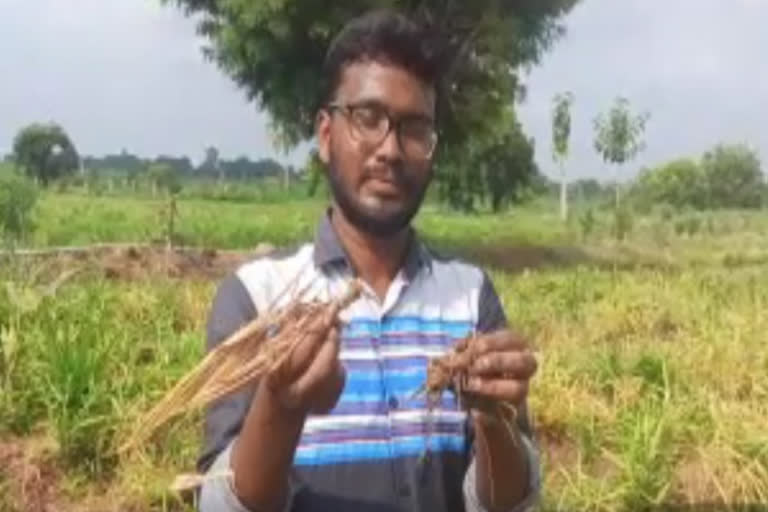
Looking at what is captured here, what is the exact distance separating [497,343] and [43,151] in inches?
2134

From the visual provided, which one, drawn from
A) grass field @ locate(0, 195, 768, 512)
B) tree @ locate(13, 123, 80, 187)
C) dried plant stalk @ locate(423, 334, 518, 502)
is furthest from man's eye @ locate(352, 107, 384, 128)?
tree @ locate(13, 123, 80, 187)

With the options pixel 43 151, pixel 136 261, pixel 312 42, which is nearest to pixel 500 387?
pixel 136 261

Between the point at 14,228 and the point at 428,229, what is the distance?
15389 mm

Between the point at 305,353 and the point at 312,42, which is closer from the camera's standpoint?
the point at 305,353

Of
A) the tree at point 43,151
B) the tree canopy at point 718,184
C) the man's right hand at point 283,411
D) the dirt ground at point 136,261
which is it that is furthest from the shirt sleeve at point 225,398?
the tree canopy at point 718,184

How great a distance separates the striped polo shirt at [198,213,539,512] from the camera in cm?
197

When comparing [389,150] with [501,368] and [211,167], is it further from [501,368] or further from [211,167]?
[211,167]

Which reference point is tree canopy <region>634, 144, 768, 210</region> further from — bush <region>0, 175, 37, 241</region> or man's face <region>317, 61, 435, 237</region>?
man's face <region>317, 61, 435, 237</region>

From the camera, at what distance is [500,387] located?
1.81 meters

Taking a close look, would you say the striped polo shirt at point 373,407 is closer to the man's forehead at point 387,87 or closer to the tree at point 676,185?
the man's forehead at point 387,87

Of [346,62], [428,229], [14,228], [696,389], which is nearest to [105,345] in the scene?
[696,389]

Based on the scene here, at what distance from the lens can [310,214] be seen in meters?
31.8

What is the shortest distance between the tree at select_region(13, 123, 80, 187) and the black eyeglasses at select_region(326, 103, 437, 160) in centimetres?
5052

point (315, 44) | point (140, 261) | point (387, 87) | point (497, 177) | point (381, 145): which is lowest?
point (140, 261)
